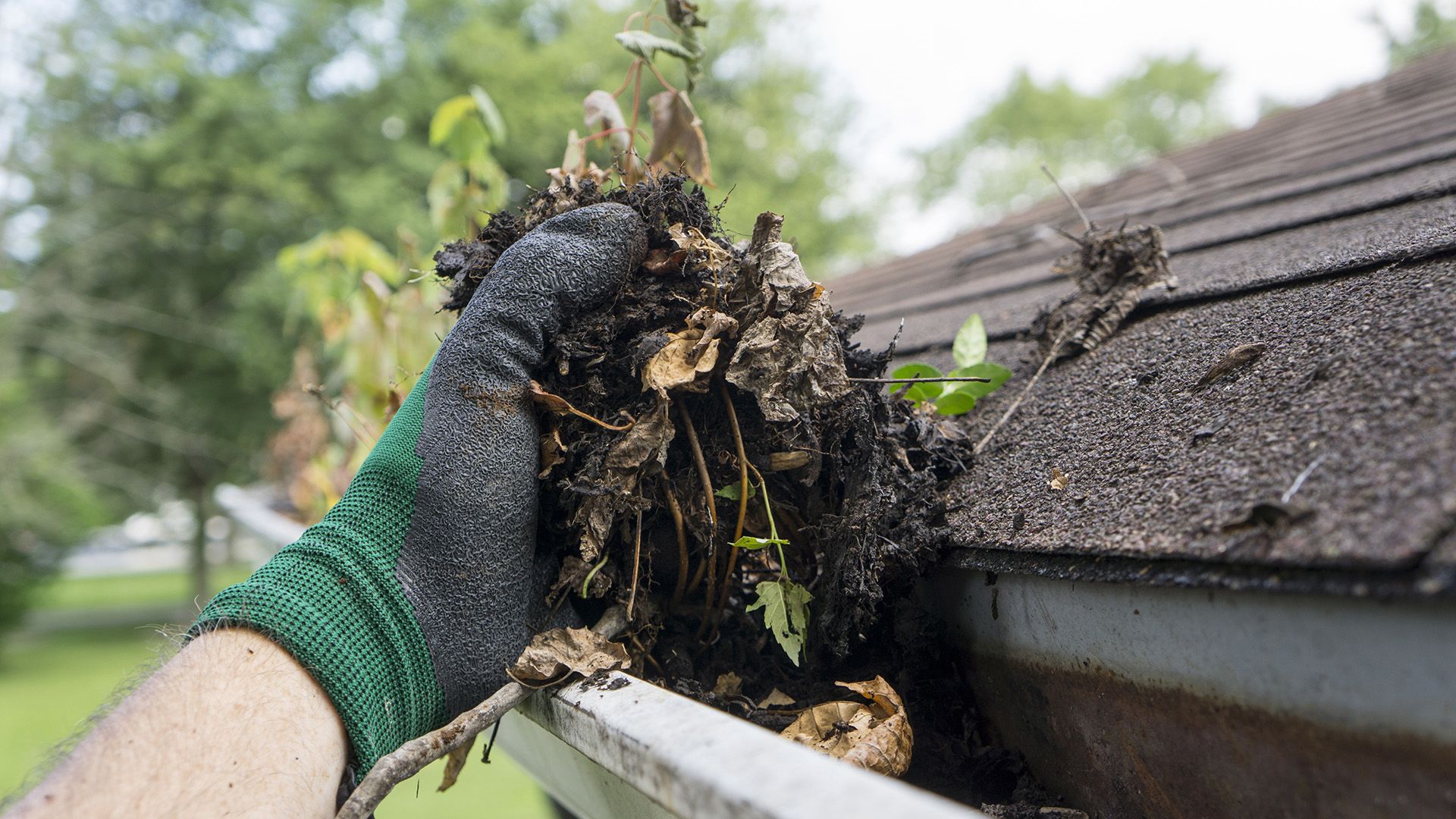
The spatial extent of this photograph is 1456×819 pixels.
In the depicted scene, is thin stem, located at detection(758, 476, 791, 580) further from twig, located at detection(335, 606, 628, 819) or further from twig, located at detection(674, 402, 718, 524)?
twig, located at detection(335, 606, 628, 819)

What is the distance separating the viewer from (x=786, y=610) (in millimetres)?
1019

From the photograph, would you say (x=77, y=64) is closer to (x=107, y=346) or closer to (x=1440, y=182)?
(x=107, y=346)

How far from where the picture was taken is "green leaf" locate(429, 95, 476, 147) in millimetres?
2383

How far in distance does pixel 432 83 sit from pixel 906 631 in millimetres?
13746

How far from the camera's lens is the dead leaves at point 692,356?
0.99 m

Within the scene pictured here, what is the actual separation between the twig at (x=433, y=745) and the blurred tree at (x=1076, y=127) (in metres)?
25.3

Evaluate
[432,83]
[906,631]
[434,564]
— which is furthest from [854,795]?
[432,83]

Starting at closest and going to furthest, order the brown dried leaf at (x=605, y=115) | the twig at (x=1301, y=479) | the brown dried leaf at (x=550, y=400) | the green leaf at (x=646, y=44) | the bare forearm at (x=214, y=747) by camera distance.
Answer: the twig at (x=1301, y=479) < the bare forearm at (x=214, y=747) < the brown dried leaf at (x=550, y=400) < the green leaf at (x=646, y=44) < the brown dried leaf at (x=605, y=115)

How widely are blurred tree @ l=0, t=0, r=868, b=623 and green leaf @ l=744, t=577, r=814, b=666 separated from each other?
1131 cm

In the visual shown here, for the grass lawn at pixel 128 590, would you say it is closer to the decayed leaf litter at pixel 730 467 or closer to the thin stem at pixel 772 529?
the decayed leaf litter at pixel 730 467

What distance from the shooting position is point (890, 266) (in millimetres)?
4242

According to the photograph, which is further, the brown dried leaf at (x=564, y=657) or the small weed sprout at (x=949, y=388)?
the small weed sprout at (x=949, y=388)

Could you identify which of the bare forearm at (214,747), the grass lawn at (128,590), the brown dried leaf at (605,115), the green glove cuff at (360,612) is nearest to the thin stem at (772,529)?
the green glove cuff at (360,612)

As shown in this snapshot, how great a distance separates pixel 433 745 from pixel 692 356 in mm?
526
